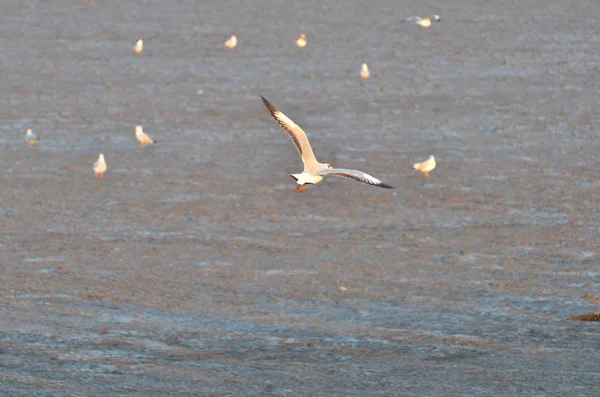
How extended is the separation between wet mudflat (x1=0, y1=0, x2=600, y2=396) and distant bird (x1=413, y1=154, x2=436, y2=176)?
15 cm

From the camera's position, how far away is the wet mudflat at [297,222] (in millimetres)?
11164

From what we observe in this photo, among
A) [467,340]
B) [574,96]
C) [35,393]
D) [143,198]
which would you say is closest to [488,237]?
[467,340]

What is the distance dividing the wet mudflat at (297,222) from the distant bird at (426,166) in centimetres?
15

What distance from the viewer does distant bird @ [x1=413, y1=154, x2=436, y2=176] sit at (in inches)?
685

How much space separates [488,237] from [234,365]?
4.96 meters

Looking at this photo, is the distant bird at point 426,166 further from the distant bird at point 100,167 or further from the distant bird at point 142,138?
the distant bird at point 100,167

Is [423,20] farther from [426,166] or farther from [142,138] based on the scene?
[426,166]

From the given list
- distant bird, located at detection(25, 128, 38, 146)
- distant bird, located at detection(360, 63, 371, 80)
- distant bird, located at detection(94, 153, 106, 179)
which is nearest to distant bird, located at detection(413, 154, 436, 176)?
distant bird, located at detection(94, 153, 106, 179)

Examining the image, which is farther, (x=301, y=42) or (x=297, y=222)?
(x=301, y=42)

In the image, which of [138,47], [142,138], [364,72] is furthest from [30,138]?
[138,47]

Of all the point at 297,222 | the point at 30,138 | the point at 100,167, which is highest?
the point at 297,222

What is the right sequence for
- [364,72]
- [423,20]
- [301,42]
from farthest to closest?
1. [423,20]
2. [301,42]
3. [364,72]

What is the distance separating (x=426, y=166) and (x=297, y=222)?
2.77 meters

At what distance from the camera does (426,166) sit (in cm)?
1744
